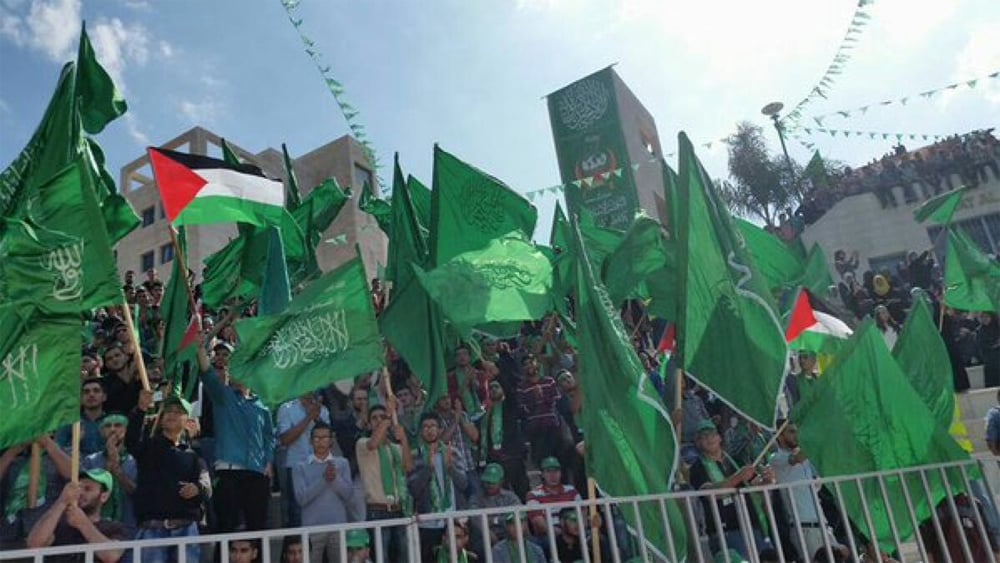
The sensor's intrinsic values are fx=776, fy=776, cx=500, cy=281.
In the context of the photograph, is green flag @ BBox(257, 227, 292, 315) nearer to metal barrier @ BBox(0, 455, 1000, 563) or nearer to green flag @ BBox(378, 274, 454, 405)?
green flag @ BBox(378, 274, 454, 405)

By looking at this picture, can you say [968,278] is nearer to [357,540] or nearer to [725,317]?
[725,317]

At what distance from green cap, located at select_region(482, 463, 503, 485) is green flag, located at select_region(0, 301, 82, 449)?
378 cm

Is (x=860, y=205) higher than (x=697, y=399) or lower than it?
higher

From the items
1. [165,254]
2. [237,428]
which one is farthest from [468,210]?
[165,254]

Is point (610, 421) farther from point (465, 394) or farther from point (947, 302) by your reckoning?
point (947, 302)

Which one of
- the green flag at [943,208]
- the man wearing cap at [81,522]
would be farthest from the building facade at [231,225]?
the man wearing cap at [81,522]

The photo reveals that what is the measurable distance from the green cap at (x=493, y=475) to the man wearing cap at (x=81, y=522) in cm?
295

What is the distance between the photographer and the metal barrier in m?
3.26

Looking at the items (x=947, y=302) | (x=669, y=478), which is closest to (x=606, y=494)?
(x=669, y=478)

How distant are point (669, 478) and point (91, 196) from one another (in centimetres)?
368

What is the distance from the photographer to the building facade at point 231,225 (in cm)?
2506

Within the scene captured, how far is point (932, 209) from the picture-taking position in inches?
460

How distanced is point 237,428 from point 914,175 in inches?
988

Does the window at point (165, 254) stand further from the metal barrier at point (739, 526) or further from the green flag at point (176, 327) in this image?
the metal barrier at point (739, 526)
